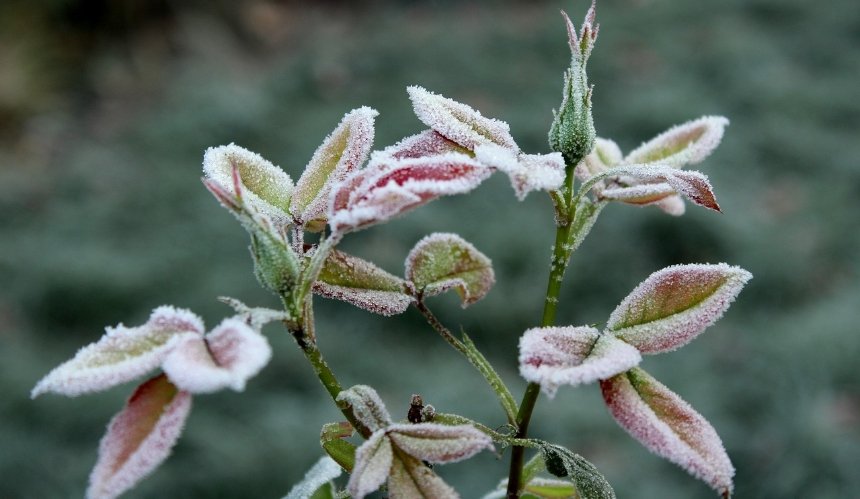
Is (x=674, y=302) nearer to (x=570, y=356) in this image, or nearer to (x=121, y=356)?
(x=570, y=356)

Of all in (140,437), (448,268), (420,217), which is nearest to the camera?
(140,437)

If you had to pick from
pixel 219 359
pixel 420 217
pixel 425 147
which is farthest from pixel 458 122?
pixel 420 217

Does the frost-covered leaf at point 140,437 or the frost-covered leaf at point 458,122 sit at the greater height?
the frost-covered leaf at point 458,122

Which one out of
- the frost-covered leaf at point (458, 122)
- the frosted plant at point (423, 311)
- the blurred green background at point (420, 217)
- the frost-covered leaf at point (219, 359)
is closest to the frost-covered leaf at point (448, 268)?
the frosted plant at point (423, 311)

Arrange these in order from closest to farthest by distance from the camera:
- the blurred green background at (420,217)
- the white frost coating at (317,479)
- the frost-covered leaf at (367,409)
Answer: the frost-covered leaf at (367,409) → the white frost coating at (317,479) → the blurred green background at (420,217)

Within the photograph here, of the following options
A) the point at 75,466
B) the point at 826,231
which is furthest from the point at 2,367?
the point at 826,231

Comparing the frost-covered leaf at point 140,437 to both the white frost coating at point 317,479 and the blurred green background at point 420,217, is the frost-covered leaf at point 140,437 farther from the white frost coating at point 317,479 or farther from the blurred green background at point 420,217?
the blurred green background at point 420,217

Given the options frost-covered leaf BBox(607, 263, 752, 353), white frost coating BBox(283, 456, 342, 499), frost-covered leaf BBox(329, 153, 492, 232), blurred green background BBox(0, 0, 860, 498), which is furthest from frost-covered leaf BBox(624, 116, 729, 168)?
blurred green background BBox(0, 0, 860, 498)

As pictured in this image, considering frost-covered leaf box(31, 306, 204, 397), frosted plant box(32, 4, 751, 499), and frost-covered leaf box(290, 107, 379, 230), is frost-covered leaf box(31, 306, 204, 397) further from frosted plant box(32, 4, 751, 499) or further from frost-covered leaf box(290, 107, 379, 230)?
frost-covered leaf box(290, 107, 379, 230)
